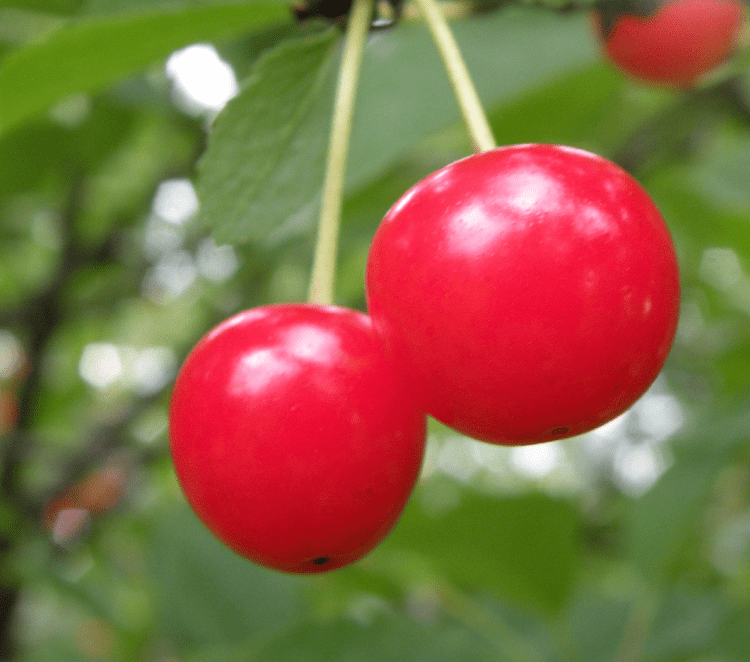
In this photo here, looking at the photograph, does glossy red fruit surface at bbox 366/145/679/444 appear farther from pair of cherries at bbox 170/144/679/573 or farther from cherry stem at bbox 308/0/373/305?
cherry stem at bbox 308/0/373/305

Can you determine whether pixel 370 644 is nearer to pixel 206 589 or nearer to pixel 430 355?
pixel 206 589

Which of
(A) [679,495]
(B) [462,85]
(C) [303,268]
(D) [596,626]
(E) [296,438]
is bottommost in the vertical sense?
(D) [596,626]

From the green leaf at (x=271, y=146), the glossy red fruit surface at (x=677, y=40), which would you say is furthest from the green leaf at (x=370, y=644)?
the glossy red fruit surface at (x=677, y=40)

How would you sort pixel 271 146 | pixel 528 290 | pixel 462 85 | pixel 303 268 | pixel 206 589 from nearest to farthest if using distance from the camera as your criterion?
pixel 528 290
pixel 462 85
pixel 271 146
pixel 206 589
pixel 303 268

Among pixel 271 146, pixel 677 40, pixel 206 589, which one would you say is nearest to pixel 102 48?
pixel 271 146

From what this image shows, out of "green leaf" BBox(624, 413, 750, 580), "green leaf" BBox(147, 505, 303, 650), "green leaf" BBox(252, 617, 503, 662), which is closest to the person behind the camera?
"green leaf" BBox(252, 617, 503, 662)

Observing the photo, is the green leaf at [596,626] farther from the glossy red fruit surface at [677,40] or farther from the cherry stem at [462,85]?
the cherry stem at [462,85]

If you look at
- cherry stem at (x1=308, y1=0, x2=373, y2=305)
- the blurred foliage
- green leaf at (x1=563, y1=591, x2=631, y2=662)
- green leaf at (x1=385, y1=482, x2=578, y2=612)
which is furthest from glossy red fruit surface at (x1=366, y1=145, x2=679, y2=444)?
green leaf at (x1=563, y1=591, x2=631, y2=662)

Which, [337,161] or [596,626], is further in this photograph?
[596,626]

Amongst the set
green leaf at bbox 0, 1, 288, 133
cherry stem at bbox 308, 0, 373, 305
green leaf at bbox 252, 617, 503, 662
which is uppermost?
green leaf at bbox 0, 1, 288, 133
